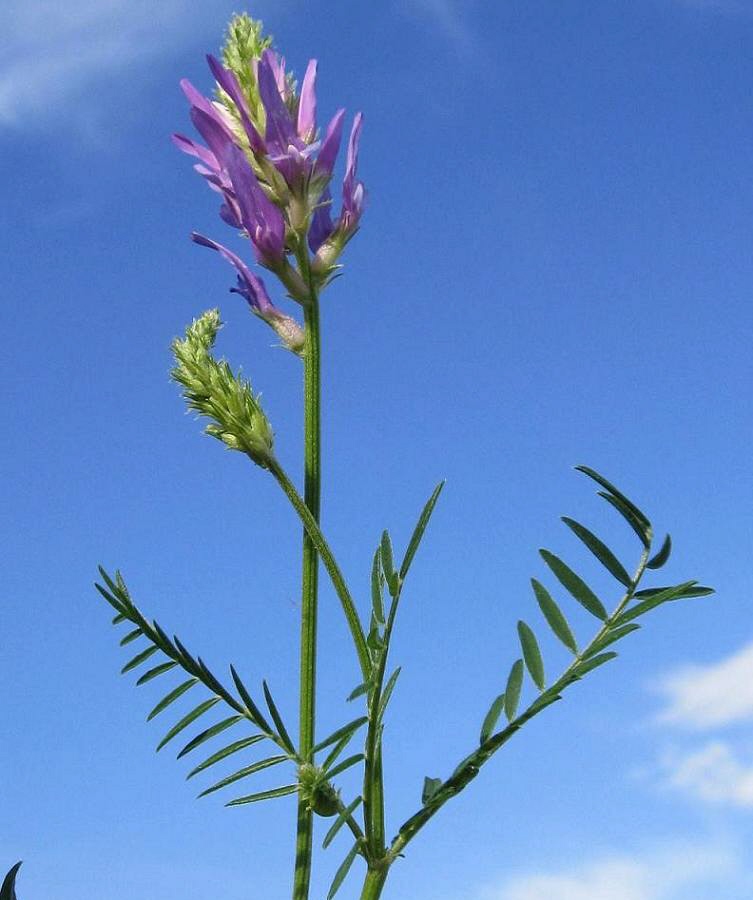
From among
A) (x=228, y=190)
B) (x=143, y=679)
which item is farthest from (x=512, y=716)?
Answer: (x=228, y=190)

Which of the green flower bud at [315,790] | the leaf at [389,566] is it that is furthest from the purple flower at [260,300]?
the green flower bud at [315,790]

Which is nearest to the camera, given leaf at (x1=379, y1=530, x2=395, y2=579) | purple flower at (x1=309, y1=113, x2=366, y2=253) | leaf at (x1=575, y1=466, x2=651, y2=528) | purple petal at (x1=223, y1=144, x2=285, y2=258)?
leaf at (x1=575, y1=466, x2=651, y2=528)

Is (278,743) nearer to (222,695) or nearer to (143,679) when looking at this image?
(222,695)

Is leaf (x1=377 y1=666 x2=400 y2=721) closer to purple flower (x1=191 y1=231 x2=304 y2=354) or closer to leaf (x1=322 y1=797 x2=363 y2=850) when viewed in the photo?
leaf (x1=322 y1=797 x2=363 y2=850)

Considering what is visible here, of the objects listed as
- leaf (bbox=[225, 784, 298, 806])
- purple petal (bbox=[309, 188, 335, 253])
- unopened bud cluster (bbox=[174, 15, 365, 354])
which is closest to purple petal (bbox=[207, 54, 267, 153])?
unopened bud cluster (bbox=[174, 15, 365, 354])

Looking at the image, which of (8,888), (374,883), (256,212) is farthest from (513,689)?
(256,212)

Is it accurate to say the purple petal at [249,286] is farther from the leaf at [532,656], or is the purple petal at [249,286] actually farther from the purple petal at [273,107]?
the leaf at [532,656]

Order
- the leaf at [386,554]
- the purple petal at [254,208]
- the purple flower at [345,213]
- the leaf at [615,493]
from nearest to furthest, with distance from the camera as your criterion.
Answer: the leaf at [615,493], the leaf at [386,554], the purple petal at [254,208], the purple flower at [345,213]
